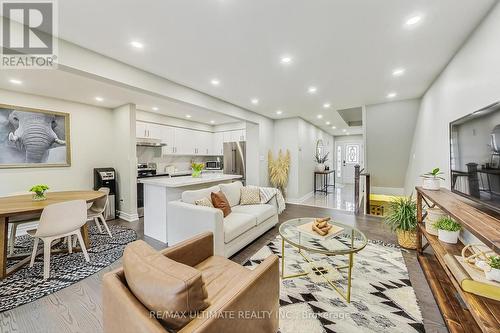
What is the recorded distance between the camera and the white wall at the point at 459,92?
5.70ft

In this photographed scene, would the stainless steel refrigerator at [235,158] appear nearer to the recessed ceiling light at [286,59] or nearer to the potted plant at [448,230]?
the recessed ceiling light at [286,59]

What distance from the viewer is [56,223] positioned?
2270 mm

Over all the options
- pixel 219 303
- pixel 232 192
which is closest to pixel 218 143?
pixel 232 192

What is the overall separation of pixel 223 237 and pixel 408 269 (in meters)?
2.14

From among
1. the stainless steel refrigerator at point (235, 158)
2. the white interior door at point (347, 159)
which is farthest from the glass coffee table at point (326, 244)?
the white interior door at point (347, 159)

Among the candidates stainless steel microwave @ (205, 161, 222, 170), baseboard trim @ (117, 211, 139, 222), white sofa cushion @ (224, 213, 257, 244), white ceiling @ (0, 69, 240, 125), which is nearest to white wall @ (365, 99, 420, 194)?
white sofa cushion @ (224, 213, 257, 244)

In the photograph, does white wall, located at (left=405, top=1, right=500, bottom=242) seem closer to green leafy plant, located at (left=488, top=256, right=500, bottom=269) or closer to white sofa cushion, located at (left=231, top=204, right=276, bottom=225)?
green leafy plant, located at (left=488, top=256, right=500, bottom=269)

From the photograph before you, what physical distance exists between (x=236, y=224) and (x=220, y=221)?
34 cm

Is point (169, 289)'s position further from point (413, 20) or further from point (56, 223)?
point (413, 20)

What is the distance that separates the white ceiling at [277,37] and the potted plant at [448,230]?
190 cm

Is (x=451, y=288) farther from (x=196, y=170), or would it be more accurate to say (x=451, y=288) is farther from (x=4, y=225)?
(x=4, y=225)

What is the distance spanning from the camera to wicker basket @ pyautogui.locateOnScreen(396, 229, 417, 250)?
271 cm

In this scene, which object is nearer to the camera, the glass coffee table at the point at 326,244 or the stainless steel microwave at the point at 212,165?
the glass coffee table at the point at 326,244

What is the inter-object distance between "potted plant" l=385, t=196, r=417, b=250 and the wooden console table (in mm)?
177
